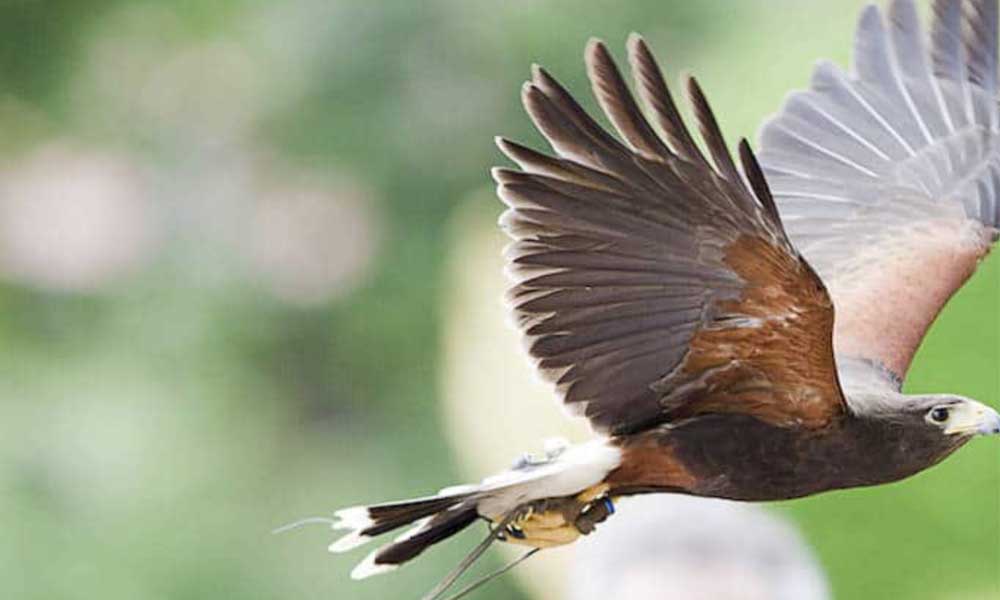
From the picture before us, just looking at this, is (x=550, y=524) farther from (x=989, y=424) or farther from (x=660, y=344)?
(x=989, y=424)

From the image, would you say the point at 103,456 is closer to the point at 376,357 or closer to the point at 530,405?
the point at 376,357

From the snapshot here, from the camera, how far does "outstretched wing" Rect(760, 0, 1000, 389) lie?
3432 millimetres

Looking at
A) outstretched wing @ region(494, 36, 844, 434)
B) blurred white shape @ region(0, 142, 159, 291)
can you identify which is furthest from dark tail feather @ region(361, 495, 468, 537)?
blurred white shape @ region(0, 142, 159, 291)

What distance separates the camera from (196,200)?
22.2 feet

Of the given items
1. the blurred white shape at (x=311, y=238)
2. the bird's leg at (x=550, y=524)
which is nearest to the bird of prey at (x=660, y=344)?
the bird's leg at (x=550, y=524)

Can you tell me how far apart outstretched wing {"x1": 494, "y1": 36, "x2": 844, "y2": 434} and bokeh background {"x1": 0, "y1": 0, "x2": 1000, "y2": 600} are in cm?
314

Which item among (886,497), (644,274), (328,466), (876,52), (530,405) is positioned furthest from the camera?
(328,466)

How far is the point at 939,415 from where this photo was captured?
2762mm

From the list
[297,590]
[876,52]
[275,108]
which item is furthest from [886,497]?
[275,108]

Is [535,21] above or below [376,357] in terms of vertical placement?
above

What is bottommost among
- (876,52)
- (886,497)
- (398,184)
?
(886,497)

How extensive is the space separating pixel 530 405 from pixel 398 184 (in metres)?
1.62

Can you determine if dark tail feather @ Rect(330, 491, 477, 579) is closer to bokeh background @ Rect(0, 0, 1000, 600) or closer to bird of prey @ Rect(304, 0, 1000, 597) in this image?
bird of prey @ Rect(304, 0, 1000, 597)

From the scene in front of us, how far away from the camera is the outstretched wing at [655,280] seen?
2.62m
